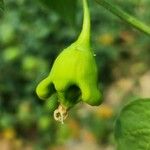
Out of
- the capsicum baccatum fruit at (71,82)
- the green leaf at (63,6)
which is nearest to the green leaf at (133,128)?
the capsicum baccatum fruit at (71,82)

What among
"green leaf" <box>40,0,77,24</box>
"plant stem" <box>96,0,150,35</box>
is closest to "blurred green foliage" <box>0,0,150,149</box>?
"green leaf" <box>40,0,77,24</box>

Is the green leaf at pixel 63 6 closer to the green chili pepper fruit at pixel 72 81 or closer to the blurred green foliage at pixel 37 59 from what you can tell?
the green chili pepper fruit at pixel 72 81

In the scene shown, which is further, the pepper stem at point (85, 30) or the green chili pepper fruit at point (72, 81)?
the pepper stem at point (85, 30)

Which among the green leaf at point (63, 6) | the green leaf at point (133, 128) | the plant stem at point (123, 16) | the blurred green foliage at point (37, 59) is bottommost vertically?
the blurred green foliage at point (37, 59)

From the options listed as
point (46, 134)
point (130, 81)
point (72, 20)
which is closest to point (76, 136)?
point (46, 134)

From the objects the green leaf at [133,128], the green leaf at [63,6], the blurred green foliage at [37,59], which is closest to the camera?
the green leaf at [133,128]

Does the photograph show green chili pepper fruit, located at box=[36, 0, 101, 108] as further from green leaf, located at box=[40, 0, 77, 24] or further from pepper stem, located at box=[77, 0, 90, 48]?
green leaf, located at box=[40, 0, 77, 24]

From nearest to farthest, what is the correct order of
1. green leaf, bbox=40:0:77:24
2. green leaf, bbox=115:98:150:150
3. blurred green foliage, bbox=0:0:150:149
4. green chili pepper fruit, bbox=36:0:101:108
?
green chili pepper fruit, bbox=36:0:101:108 < green leaf, bbox=115:98:150:150 < green leaf, bbox=40:0:77:24 < blurred green foliage, bbox=0:0:150:149
